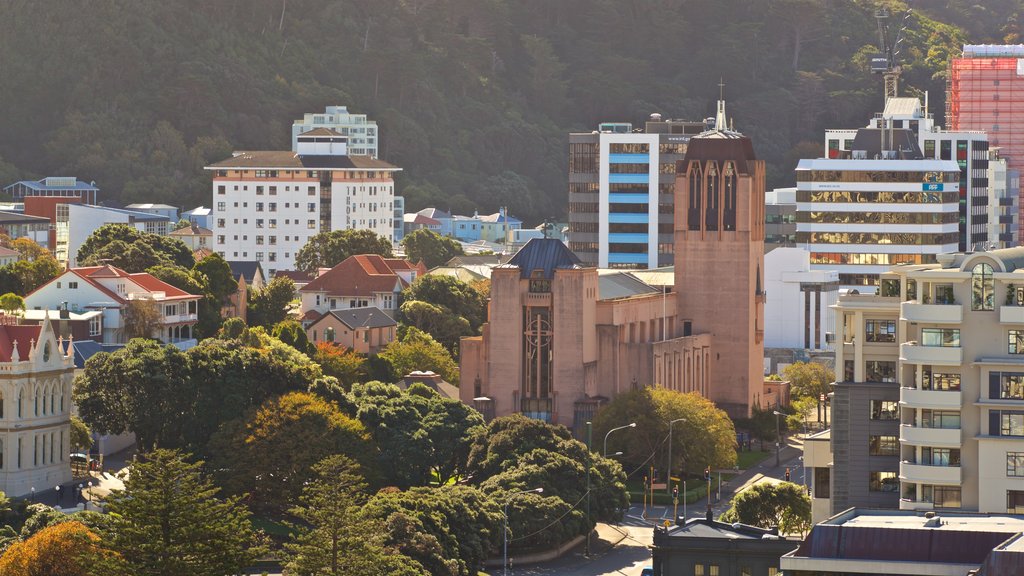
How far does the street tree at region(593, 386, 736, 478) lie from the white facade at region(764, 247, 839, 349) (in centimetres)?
5576

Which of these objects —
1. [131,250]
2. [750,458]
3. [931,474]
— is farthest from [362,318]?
[931,474]

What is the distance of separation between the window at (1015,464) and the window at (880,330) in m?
6.72

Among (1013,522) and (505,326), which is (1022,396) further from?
(505,326)

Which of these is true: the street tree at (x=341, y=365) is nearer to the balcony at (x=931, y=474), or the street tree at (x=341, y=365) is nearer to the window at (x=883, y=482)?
the window at (x=883, y=482)

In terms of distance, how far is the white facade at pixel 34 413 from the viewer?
112 meters

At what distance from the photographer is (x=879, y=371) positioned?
8019cm

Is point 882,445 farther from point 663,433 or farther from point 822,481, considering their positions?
point 663,433

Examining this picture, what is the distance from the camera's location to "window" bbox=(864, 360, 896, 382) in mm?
80062

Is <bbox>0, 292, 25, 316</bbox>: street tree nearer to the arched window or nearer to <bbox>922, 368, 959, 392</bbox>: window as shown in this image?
<bbox>922, 368, 959, 392</bbox>: window

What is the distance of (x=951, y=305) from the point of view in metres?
76.6

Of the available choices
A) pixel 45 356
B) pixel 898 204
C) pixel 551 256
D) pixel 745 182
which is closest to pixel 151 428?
pixel 45 356

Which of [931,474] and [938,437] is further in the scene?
[938,437]

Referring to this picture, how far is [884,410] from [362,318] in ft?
275

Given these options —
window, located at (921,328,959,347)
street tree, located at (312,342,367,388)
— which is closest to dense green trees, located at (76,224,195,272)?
street tree, located at (312,342,367,388)
